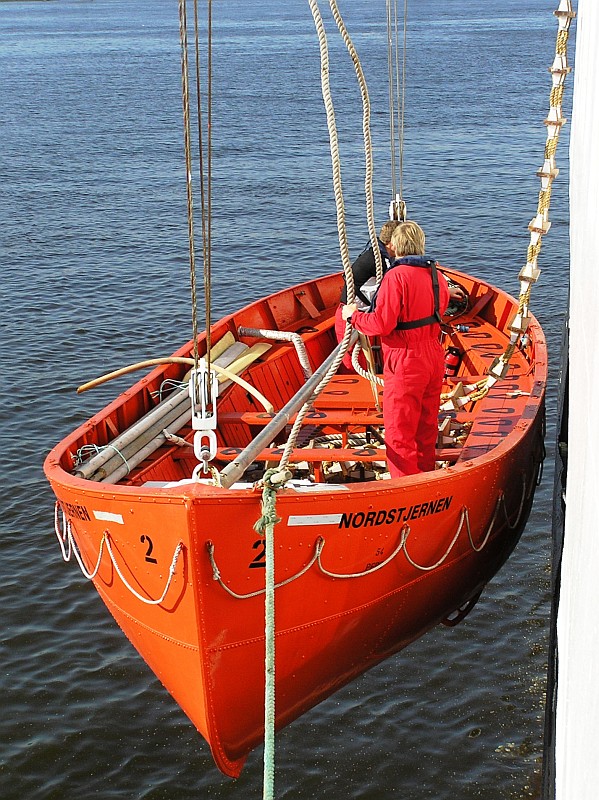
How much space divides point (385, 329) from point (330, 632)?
2118 mm

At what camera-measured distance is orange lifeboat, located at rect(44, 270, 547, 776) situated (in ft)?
19.6

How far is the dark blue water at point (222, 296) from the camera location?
24.3ft

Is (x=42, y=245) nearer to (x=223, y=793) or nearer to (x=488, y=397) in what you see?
(x=488, y=397)

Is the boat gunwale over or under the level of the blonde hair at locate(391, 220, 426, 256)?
under

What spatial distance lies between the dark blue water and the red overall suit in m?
2.02

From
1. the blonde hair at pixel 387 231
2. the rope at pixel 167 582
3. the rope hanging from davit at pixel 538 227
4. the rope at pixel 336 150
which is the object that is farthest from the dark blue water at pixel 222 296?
the blonde hair at pixel 387 231

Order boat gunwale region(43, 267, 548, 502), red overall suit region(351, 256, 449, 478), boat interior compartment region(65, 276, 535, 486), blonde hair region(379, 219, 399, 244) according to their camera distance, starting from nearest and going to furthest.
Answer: boat gunwale region(43, 267, 548, 502) < red overall suit region(351, 256, 449, 478) < boat interior compartment region(65, 276, 535, 486) < blonde hair region(379, 219, 399, 244)

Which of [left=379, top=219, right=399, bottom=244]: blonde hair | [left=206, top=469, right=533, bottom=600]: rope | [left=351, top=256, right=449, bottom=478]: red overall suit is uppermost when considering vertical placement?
[left=379, top=219, right=399, bottom=244]: blonde hair

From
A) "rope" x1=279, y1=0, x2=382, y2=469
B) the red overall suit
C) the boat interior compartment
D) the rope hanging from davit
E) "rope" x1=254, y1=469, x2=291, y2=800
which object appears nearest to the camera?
"rope" x1=279, y1=0, x2=382, y2=469

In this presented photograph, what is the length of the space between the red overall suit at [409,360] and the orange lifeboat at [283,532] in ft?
1.08

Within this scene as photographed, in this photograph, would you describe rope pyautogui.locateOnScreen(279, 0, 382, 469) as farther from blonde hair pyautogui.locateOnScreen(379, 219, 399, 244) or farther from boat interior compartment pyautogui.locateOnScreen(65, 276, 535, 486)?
blonde hair pyautogui.locateOnScreen(379, 219, 399, 244)

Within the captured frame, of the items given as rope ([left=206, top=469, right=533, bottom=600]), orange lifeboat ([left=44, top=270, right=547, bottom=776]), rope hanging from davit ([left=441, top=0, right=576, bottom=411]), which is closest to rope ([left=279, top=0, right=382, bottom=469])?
rope ([left=206, top=469, right=533, bottom=600])

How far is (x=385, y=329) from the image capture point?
702 centimetres

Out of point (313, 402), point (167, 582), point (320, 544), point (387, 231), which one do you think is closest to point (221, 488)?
point (167, 582)
